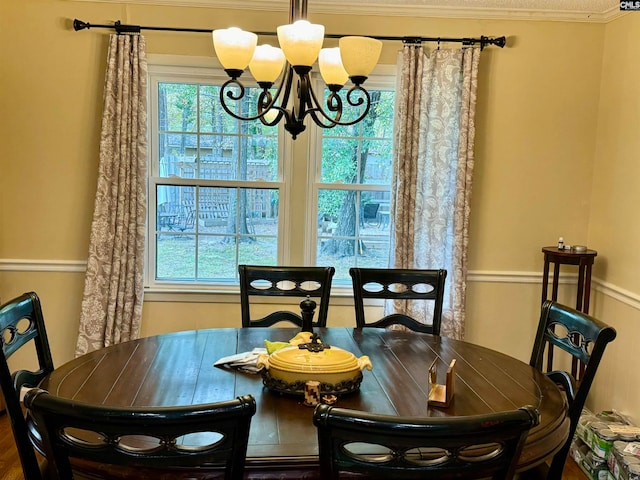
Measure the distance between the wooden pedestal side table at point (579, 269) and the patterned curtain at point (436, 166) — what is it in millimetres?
488

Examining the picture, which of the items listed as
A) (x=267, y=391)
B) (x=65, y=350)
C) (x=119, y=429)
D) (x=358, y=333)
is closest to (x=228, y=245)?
(x=65, y=350)

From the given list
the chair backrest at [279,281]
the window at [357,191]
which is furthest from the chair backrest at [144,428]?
the window at [357,191]

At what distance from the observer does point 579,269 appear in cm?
344

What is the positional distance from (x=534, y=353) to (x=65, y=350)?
A: 9.33ft

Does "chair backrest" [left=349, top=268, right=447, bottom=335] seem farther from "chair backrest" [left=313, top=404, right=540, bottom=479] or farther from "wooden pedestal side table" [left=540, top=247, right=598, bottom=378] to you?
"chair backrest" [left=313, top=404, right=540, bottom=479]

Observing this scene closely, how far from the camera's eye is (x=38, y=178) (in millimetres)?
3564

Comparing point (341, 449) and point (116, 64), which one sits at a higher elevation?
point (116, 64)

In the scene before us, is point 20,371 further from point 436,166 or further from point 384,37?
point 384,37

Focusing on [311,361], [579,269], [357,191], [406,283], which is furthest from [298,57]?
[579,269]

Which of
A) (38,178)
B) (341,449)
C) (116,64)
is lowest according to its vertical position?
(341,449)

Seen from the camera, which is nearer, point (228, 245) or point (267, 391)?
point (267, 391)

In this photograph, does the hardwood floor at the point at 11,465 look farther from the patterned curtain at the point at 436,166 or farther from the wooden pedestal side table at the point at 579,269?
the patterned curtain at the point at 436,166

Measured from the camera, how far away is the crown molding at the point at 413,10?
3.48 meters

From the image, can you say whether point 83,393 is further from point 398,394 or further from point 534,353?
point 534,353
